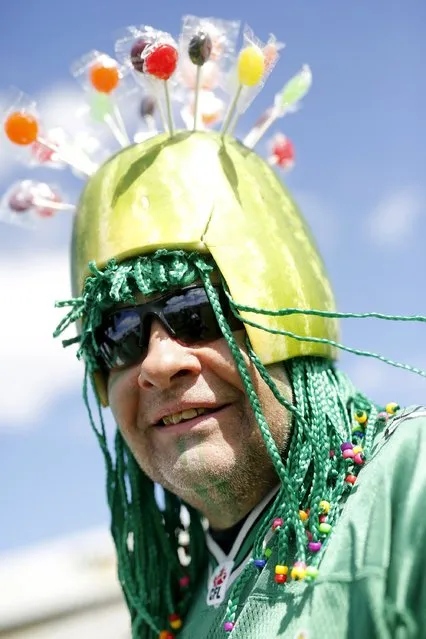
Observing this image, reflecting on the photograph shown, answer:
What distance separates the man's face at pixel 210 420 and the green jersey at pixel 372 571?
0.95 ft

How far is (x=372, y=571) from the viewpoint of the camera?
1.62 meters

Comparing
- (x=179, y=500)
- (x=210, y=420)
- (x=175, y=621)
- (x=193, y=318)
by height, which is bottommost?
(x=175, y=621)

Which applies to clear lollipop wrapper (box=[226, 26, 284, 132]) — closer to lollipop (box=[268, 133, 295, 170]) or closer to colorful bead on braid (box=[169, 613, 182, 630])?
lollipop (box=[268, 133, 295, 170])

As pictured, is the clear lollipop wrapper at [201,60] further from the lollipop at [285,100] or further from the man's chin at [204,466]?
the man's chin at [204,466]

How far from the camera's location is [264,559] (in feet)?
6.55

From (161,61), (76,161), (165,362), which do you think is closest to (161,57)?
(161,61)

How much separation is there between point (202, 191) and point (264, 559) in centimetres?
110

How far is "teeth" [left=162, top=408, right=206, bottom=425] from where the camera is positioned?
2.23 m

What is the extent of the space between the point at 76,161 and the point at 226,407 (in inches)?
42.9

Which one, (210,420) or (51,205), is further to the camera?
(51,205)

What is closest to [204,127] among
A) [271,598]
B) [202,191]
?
[202,191]

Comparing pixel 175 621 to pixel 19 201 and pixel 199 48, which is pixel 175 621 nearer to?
pixel 19 201

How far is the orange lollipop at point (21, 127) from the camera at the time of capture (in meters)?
2.62

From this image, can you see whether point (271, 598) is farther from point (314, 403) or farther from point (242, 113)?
point (242, 113)
